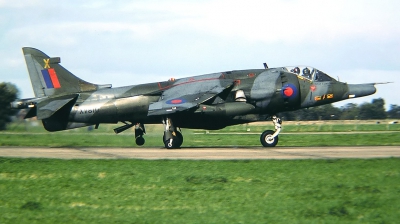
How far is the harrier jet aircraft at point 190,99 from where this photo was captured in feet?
79.4

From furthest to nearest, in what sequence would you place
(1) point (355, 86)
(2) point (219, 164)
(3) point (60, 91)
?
(3) point (60, 91)
(1) point (355, 86)
(2) point (219, 164)

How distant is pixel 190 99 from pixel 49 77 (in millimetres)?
7318

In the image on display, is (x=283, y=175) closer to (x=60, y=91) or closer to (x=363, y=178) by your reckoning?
(x=363, y=178)

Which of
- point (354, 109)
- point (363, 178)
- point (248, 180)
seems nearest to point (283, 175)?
point (248, 180)

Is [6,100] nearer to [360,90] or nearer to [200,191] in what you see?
[360,90]

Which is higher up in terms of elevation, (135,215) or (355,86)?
(355,86)

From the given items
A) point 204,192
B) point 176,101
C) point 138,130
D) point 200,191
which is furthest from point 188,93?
point 204,192

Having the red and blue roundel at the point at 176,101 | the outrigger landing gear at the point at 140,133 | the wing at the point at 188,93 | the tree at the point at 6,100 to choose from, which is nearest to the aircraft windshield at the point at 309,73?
the wing at the point at 188,93

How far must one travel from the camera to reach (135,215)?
35.0 ft

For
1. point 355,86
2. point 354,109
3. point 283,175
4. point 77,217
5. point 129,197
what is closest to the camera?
point 77,217

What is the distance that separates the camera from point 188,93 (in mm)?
24938

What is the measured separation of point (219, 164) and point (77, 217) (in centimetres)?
651

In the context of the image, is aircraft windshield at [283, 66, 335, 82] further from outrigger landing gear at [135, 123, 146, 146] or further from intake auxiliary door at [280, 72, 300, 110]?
outrigger landing gear at [135, 123, 146, 146]

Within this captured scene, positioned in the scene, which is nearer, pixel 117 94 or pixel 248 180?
pixel 248 180
